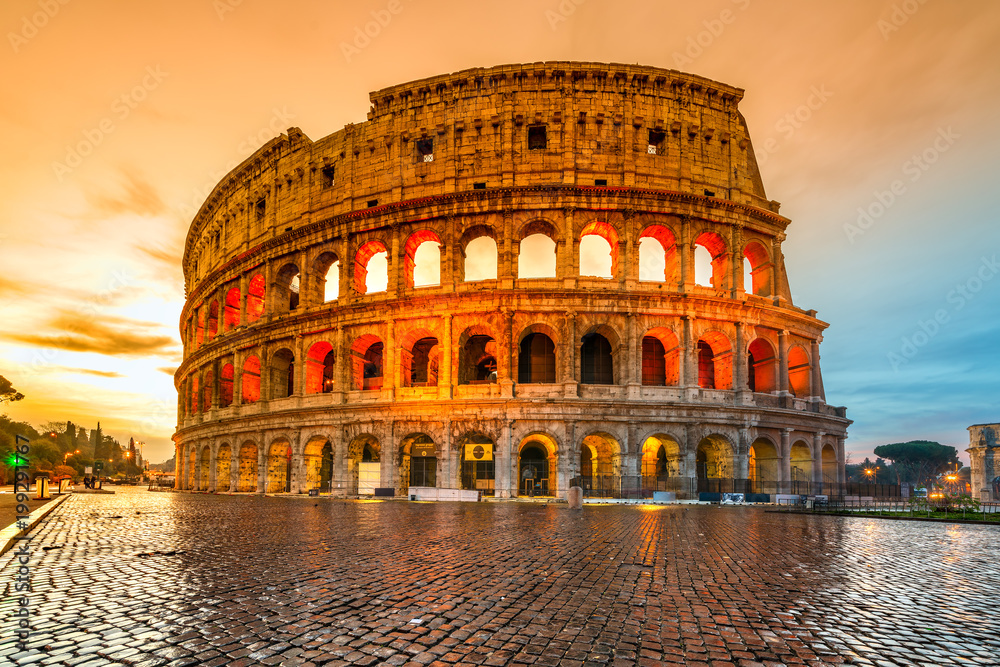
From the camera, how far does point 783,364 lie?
2897 cm

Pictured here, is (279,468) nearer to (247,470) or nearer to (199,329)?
(247,470)

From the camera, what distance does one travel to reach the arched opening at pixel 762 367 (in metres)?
29.0

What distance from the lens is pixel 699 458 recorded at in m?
29.5

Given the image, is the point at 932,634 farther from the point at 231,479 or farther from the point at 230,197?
the point at 230,197

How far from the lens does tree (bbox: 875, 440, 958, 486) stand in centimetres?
7794

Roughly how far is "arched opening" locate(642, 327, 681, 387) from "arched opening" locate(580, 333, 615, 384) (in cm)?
198

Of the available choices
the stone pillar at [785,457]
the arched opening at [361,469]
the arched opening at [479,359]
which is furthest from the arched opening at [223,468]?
the stone pillar at [785,457]

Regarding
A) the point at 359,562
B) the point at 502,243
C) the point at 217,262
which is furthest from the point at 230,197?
the point at 359,562

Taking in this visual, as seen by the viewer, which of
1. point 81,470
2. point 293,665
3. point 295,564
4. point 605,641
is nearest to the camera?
point 293,665

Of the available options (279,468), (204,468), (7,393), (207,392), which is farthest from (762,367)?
(7,393)

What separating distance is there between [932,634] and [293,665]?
5.47 metres

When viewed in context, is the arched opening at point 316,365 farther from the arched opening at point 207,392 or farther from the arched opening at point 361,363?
the arched opening at point 207,392

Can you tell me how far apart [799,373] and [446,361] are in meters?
20.0

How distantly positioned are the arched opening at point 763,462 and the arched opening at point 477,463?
12766mm
